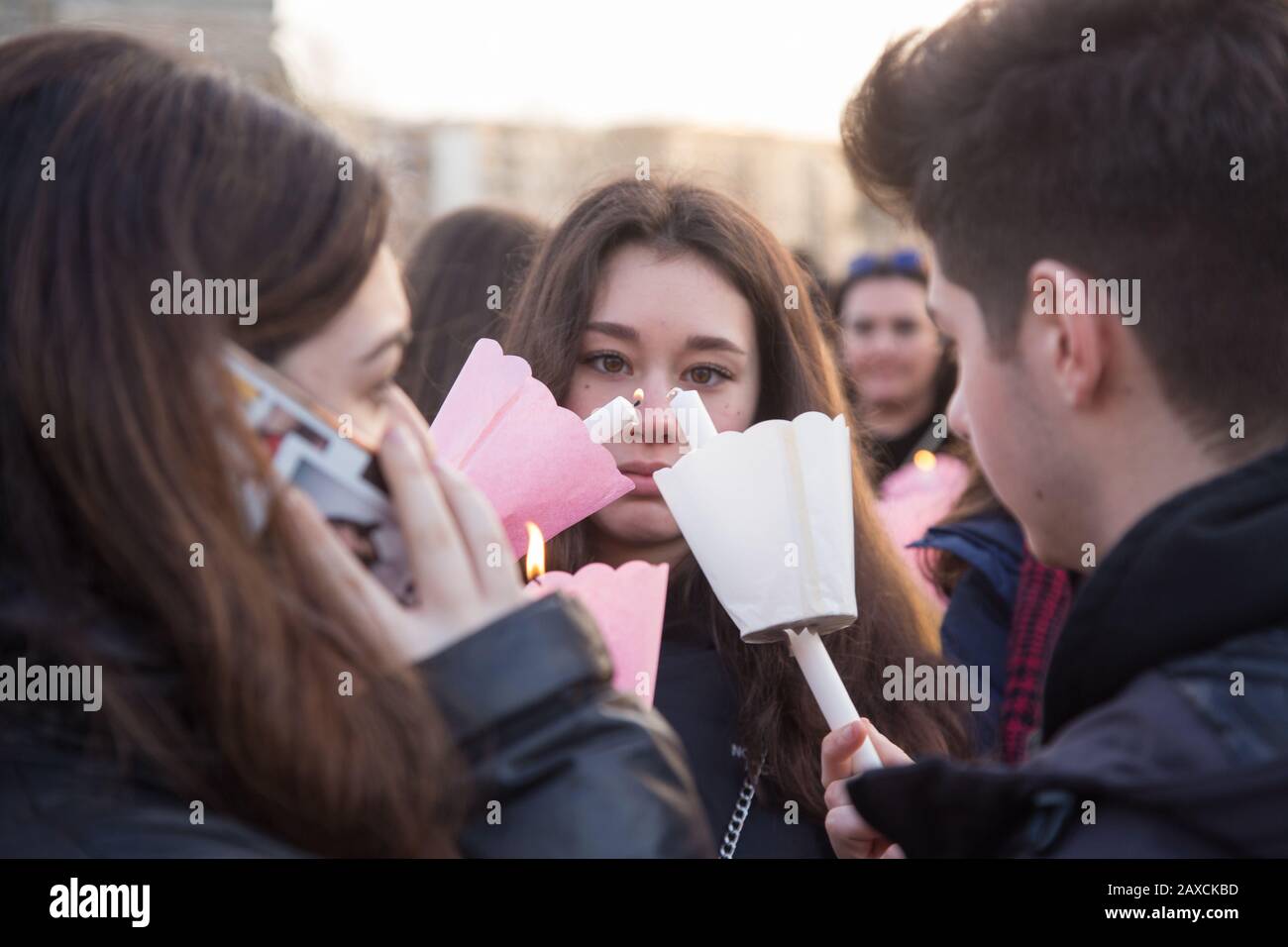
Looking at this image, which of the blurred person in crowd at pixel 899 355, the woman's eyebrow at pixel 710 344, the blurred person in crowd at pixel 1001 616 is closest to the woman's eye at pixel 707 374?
the woman's eyebrow at pixel 710 344

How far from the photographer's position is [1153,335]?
1.80m

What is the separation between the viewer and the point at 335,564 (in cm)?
156

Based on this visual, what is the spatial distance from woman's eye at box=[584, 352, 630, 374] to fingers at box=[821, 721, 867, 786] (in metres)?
1.17

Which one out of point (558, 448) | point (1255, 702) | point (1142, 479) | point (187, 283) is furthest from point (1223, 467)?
point (187, 283)

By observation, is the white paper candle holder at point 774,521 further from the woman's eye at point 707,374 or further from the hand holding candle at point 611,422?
the woman's eye at point 707,374

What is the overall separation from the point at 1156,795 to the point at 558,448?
1.15m

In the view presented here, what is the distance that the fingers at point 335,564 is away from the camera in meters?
1.54

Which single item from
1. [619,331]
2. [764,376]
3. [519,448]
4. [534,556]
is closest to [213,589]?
[534,556]

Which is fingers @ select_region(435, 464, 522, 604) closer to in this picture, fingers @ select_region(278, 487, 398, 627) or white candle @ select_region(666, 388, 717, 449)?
fingers @ select_region(278, 487, 398, 627)

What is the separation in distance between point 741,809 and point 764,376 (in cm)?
108

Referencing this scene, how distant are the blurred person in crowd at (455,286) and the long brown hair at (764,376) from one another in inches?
34.2

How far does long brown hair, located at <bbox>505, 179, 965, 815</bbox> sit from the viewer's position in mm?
2773

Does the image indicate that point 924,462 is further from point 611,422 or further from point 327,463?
point 327,463

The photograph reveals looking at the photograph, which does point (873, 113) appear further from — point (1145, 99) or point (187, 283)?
point (187, 283)
